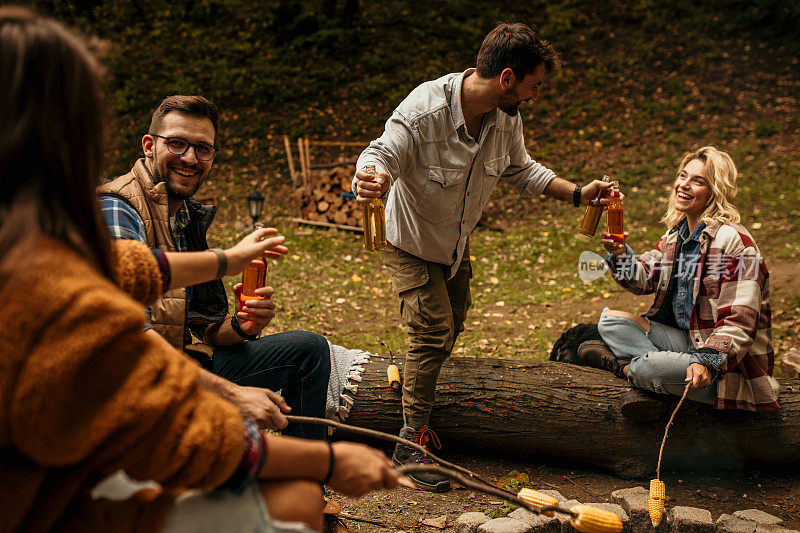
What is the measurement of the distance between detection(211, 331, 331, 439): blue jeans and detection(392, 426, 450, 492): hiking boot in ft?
2.42

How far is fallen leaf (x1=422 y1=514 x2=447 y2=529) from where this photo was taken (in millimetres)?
3059

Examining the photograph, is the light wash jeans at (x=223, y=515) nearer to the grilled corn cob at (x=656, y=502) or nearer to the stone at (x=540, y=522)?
the stone at (x=540, y=522)

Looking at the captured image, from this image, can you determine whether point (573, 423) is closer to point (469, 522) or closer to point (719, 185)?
point (469, 522)

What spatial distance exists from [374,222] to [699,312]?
1.96 metres

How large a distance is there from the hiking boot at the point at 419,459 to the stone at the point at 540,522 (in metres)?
0.54

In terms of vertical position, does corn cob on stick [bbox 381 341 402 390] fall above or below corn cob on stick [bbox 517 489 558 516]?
above

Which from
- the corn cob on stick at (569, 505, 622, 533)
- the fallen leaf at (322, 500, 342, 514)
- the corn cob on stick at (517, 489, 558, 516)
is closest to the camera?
the corn cob on stick at (569, 505, 622, 533)

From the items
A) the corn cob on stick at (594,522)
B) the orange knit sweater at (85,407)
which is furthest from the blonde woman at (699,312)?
the orange knit sweater at (85,407)

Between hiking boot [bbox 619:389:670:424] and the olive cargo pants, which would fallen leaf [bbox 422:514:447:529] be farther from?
hiking boot [bbox 619:389:670:424]

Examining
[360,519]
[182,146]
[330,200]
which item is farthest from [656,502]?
[330,200]

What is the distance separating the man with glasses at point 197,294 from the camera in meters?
2.66

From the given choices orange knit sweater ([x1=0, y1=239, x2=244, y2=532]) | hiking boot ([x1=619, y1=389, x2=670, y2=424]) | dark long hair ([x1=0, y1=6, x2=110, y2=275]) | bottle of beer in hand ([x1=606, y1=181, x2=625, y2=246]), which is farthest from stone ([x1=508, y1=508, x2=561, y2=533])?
dark long hair ([x1=0, y1=6, x2=110, y2=275])

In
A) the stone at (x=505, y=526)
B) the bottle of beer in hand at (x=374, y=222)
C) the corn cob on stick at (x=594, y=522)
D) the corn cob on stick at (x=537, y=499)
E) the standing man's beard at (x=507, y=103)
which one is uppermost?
the standing man's beard at (x=507, y=103)

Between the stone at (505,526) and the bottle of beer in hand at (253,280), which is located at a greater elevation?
the bottle of beer in hand at (253,280)
